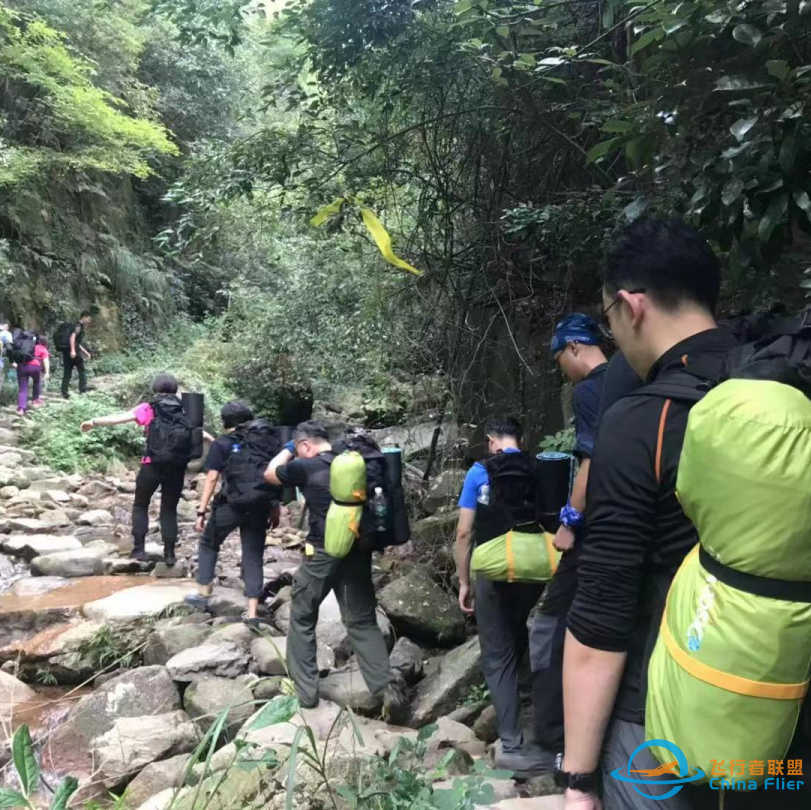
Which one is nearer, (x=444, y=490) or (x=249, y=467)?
(x=249, y=467)

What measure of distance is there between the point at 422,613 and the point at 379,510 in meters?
1.64

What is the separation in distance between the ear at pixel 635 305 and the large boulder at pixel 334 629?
3.82 metres

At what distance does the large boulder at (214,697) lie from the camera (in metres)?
3.88

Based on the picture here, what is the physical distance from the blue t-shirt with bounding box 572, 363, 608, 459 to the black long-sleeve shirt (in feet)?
3.78

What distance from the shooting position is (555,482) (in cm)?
326

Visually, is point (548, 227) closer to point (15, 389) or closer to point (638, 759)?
point (638, 759)

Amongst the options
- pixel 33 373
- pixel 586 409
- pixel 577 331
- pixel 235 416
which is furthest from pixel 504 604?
pixel 33 373

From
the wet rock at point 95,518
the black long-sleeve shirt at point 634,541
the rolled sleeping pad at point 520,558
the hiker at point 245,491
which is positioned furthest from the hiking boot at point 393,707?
the wet rock at point 95,518

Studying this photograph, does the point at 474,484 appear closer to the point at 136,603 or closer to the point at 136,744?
the point at 136,744

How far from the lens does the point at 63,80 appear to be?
47.2 feet

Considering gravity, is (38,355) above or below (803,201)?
below

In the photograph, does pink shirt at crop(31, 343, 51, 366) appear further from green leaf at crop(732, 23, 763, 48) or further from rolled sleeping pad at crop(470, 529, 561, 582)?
green leaf at crop(732, 23, 763, 48)

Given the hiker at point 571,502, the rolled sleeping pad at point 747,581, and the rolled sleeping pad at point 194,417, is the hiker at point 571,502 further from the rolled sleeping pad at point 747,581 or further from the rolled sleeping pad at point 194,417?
the rolled sleeping pad at point 194,417

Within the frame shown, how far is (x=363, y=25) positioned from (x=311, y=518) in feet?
12.7
